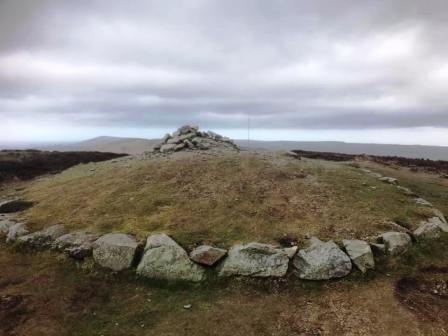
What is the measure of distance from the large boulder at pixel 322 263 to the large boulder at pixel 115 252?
22.5 feet

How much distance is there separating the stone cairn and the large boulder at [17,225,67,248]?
585 inches

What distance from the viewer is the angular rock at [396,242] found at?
58.0 ft

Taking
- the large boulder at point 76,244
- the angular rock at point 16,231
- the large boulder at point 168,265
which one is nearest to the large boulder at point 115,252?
the large boulder at point 76,244

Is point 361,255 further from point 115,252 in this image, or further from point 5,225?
point 5,225

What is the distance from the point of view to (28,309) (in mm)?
14500

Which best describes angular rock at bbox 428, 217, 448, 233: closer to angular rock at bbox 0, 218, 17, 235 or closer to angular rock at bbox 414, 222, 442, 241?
angular rock at bbox 414, 222, 442, 241

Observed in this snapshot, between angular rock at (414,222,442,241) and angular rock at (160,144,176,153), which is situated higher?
angular rock at (160,144,176,153)

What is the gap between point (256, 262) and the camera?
1648cm

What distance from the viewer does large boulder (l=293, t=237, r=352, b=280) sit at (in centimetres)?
1620

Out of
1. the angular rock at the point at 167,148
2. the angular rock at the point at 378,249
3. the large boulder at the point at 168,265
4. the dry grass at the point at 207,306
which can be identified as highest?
the angular rock at the point at 167,148

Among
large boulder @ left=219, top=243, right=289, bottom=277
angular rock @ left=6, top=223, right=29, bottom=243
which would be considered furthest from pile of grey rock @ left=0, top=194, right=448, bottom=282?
angular rock @ left=6, top=223, right=29, bottom=243

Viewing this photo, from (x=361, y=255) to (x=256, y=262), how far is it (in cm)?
437

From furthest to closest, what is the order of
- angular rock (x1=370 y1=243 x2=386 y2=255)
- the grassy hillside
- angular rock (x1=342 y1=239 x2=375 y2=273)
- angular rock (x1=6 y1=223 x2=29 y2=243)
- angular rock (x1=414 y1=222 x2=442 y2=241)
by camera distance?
angular rock (x1=6 y1=223 x2=29 y2=243)
the grassy hillside
angular rock (x1=414 y1=222 x2=442 y2=241)
angular rock (x1=370 y1=243 x2=386 y2=255)
angular rock (x1=342 y1=239 x2=375 y2=273)

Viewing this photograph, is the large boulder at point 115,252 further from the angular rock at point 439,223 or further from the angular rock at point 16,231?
the angular rock at point 439,223
